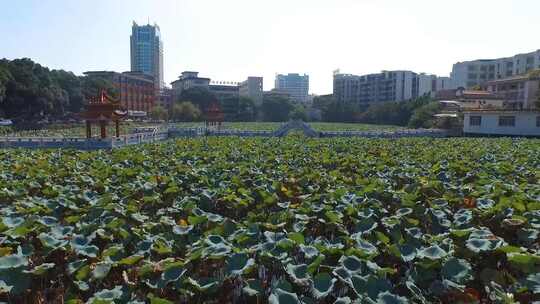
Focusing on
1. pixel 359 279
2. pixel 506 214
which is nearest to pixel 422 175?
pixel 506 214

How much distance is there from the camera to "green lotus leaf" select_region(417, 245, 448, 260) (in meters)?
4.19

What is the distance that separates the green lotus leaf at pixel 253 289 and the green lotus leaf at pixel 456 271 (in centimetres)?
167

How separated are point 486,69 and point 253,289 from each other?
3195 inches

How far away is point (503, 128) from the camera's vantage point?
33.2 meters

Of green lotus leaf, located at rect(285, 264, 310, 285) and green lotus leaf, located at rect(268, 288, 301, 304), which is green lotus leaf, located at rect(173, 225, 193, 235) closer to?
green lotus leaf, located at rect(285, 264, 310, 285)

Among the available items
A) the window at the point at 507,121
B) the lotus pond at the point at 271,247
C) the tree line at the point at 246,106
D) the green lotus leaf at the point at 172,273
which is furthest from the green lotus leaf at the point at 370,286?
the tree line at the point at 246,106

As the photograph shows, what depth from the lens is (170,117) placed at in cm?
7719

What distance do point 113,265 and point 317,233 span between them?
2.89 meters

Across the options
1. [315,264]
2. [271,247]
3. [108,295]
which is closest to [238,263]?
[271,247]

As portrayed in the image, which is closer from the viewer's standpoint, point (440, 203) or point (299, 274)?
point (299, 274)

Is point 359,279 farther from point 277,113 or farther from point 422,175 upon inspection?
point 277,113

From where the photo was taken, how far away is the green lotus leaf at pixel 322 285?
358 cm

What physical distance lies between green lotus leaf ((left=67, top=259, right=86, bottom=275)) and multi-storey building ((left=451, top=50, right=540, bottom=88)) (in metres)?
74.3

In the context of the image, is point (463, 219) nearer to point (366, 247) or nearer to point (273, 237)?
point (366, 247)
